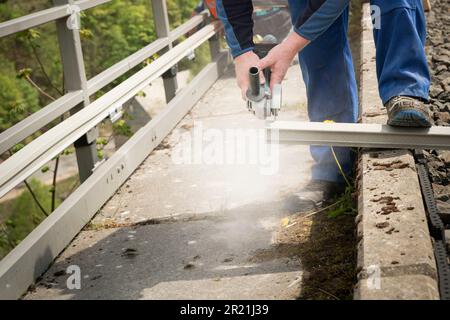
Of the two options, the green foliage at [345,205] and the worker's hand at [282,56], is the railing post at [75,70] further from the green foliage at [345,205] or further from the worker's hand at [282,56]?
the green foliage at [345,205]

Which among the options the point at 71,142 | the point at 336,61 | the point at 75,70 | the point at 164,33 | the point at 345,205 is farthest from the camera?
the point at 164,33

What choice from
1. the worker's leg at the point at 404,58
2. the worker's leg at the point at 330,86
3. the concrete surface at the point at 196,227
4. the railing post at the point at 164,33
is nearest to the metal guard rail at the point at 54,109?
the railing post at the point at 164,33

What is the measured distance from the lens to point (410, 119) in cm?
323

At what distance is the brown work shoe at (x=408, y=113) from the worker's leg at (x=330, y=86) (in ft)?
1.88

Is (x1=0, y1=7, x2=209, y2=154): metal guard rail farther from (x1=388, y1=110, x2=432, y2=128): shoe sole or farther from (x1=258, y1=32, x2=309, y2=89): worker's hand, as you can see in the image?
(x1=388, y1=110, x2=432, y2=128): shoe sole

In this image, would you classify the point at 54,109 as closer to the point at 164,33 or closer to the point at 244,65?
the point at 244,65

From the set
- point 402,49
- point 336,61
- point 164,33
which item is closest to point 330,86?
point 336,61

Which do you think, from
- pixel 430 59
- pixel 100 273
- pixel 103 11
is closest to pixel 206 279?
pixel 100 273

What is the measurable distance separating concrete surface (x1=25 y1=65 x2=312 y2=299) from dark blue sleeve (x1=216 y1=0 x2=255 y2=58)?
836mm

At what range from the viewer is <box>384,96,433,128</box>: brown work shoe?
10.5 feet

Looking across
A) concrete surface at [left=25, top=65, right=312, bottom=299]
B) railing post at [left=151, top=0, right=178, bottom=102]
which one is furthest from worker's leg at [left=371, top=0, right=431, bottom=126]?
railing post at [left=151, top=0, right=178, bottom=102]

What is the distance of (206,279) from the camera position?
2.95m

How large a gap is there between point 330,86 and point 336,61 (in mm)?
138

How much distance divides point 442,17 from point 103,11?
24.9 ft
